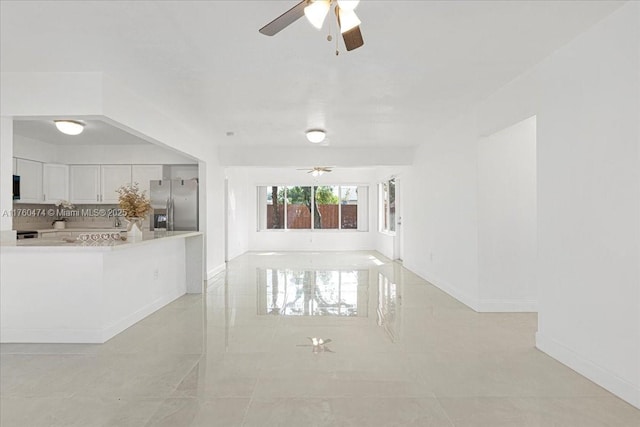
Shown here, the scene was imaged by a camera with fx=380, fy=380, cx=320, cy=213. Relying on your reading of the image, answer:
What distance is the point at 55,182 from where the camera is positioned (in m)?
6.93

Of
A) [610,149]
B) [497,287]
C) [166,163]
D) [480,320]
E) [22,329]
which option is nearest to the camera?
[610,149]

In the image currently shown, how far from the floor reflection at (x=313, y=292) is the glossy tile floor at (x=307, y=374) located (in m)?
0.08

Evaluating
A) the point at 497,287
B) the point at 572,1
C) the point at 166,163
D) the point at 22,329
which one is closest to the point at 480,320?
the point at 497,287

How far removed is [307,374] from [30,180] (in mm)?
6354

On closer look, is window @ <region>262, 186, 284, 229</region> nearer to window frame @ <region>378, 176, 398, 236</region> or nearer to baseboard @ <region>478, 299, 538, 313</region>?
window frame @ <region>378, 176, 398, 236</region>

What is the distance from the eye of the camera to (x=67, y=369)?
2879mm

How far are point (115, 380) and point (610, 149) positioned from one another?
3754 mm

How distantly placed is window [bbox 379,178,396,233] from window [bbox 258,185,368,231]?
2.99ft

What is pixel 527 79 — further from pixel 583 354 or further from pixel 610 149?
pixel 583 354

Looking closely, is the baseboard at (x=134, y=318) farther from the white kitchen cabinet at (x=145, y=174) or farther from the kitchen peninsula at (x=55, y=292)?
the white kitchen cabinet at (x=145, y=174)

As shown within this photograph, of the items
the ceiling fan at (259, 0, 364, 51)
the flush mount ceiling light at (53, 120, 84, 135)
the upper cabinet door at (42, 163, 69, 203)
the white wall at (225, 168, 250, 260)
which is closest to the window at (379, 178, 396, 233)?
the white wall at (225, 168, 250, 260)

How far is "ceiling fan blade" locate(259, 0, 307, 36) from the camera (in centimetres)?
199

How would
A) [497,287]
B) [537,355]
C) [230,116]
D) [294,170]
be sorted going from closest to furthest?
[537,355] < [497,287] < [230,116] < [294,170]

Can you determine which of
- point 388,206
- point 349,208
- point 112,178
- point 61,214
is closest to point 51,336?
point 112,178
